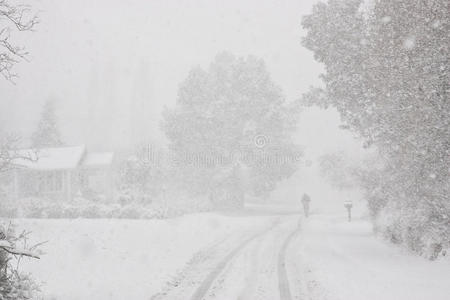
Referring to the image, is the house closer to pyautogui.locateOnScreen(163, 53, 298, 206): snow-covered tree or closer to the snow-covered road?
pyautogui.locateOnScreen(163, 53, 298, 206): snow-covered tree

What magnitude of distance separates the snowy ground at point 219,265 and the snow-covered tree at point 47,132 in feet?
134

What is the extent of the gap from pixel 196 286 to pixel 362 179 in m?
11.6

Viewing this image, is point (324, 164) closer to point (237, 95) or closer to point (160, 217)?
point (237, 95)

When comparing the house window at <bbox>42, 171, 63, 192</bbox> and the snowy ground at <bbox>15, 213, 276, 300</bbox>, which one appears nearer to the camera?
the snowy ground at <bbox>15, 213, 276, 300</bbox>

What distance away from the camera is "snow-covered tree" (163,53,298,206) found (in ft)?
124

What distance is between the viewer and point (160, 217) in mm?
24000

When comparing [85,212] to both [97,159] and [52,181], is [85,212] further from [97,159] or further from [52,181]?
[97,159]

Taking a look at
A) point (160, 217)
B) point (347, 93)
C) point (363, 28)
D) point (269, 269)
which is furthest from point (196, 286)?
point (160, 217)

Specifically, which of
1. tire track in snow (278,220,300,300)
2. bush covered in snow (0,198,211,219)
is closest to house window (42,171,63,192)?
bush covered in snow (0,198,211,219)

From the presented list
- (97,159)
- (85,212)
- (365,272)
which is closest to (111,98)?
(97,159)

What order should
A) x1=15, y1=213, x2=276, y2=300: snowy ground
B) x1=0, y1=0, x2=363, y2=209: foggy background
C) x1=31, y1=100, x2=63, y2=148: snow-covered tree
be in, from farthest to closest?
x1=0, y1=0, x2=363, y2=209: foggy background → x1=31, y1=100, x2=63, y2=148: snow-covered tree → x1=15, y1=213, x2=276, y2=300: snowy ground

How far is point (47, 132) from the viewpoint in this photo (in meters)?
59.3

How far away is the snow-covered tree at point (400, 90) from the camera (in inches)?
451

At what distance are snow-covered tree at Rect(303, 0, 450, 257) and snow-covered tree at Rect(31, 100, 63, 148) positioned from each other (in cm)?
4847
